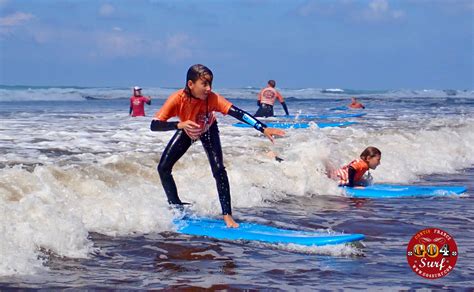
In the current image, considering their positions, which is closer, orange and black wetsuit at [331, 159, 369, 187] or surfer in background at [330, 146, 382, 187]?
surfer in background at [330, 146, 382, 187]

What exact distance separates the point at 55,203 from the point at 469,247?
4033 mm

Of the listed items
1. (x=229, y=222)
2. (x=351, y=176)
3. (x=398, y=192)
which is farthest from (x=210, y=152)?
(x=398, y=192)

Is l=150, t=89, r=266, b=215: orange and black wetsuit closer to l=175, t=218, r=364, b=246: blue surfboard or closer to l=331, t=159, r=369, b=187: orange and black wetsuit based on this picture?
l=175, t=218, r=364, b=246: blue surfboard

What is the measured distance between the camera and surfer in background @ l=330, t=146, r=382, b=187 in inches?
382

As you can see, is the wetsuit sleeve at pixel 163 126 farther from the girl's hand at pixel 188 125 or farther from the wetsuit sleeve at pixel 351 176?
the wetsuit sleeve at pixel 351 176

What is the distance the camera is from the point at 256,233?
6.57 m

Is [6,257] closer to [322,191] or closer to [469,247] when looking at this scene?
[469,247]

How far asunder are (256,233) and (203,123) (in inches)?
46.3

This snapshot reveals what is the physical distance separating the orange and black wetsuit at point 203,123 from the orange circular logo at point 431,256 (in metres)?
1.79

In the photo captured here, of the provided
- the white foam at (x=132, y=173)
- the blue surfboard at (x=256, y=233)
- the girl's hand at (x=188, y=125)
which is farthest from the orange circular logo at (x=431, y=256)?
the white foam at (x=132, y=173)

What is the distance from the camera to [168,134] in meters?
16.1

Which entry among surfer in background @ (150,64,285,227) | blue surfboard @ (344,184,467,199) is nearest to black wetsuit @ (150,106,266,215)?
surfer in background @ (150,64,285,227)

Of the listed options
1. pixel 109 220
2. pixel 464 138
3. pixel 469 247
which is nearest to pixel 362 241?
pixel 469 247

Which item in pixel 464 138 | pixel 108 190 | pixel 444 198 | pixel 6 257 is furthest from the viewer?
pixel 464 138
